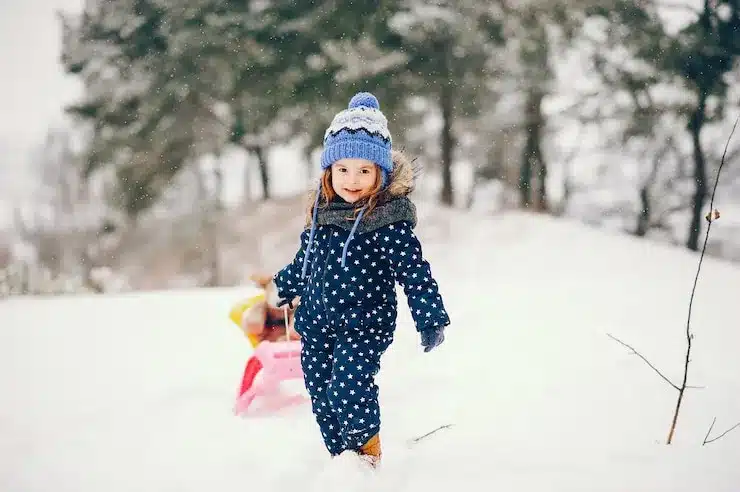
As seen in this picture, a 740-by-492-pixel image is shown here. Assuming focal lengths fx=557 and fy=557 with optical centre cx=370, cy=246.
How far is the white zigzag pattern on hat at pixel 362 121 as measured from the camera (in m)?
1.55

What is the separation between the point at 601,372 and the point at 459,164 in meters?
5.83

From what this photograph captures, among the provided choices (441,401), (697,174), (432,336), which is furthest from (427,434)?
(697,174)

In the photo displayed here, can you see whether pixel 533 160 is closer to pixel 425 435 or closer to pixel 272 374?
pixel 272 374

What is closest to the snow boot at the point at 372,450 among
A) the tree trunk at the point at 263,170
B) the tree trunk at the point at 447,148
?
the tree trunk at the point at 447,148

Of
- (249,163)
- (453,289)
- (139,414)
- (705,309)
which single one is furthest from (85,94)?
(705,309)

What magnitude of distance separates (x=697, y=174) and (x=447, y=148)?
98.5 inches

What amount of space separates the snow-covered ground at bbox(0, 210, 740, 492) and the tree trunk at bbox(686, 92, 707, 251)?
1.53 m

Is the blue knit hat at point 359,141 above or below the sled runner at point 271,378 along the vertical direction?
above

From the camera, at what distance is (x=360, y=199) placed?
61.7 inches

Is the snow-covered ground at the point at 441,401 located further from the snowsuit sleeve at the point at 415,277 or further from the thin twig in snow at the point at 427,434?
the snowsuit sleeve at the point at 415,277

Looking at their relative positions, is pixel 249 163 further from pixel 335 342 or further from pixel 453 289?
pixel 335 342

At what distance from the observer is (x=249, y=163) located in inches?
257

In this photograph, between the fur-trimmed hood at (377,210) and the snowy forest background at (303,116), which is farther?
the snowy forest background at (303,116)

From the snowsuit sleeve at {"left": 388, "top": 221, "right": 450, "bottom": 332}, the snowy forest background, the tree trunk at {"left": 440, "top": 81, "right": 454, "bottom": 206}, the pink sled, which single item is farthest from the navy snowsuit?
the tree trunk at {"left": 440, "top": 81, "right": 454, "bottom": 206}
